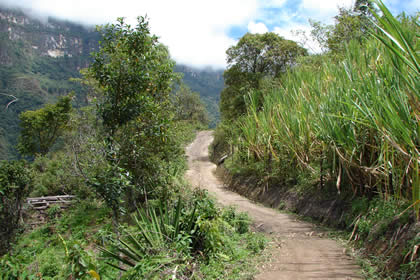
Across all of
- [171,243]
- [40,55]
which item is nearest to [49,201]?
[171,243]

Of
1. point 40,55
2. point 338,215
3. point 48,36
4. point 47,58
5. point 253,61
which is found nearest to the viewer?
point 338,215

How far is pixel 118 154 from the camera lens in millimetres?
5082

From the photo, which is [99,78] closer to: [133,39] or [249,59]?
[133,39]

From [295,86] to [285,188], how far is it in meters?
2.93

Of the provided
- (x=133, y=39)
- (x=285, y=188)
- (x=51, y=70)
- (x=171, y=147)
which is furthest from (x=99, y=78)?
(x=51, y=70)

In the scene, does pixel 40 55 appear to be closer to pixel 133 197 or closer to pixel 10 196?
pixel 10 196

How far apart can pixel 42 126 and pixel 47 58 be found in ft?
235

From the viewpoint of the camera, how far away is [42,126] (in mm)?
27188

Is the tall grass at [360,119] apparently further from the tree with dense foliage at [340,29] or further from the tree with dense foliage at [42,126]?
the tree with dense foliage at [42,126]

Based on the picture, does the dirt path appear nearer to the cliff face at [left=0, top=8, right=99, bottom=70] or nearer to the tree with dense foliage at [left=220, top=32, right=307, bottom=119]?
the tree with dense foliage at [left=220, top=32, right=307, bottom=119]

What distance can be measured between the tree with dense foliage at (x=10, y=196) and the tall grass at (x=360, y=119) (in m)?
7.01

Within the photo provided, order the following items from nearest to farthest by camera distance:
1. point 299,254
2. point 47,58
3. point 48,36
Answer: point 299,254 → point 47,58 → point 48,36

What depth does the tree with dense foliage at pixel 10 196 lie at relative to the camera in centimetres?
755

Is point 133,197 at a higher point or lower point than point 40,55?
lower
